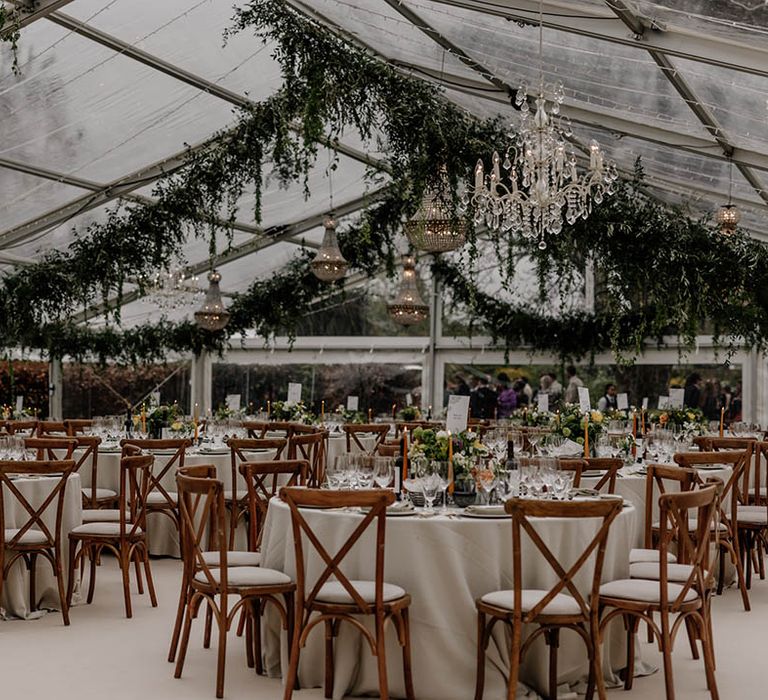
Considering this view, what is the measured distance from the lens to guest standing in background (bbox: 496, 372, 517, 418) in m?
15.9

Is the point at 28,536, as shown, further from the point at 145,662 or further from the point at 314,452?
the point at 314,452

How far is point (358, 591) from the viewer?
14.5 ft

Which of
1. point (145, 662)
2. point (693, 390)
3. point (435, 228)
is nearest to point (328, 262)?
point (435, 228)

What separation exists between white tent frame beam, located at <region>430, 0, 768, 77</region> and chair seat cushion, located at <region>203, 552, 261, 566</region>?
4.11 meters

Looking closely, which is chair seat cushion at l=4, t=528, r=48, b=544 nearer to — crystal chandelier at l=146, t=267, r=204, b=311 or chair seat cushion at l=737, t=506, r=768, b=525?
chair seat cushion at l=737, t=506, r=768, b=525

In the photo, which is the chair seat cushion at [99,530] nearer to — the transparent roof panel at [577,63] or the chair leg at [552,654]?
the chair leg at [552,654]

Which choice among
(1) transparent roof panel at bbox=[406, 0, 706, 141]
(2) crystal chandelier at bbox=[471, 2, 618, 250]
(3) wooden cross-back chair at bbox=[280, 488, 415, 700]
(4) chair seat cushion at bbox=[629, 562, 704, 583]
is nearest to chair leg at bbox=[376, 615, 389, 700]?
(3) wooden cross-back chair at bbox=[280, 488, 415, 700]

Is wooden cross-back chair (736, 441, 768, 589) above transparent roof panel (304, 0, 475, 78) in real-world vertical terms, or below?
below

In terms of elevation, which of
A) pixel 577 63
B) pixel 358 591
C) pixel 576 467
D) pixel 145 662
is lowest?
pixel 145 662

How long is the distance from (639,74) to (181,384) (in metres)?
11.8

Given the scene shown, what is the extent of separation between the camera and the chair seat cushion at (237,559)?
5.21 m

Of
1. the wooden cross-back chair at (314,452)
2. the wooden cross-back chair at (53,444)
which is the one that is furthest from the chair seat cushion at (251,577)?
the wooden cross-back chair at (53,444)

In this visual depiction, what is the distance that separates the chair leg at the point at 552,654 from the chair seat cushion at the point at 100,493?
475 centimetres

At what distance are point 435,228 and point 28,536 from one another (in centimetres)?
470
